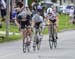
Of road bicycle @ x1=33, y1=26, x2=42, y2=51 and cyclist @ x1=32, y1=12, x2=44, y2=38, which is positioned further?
road bicycle @ x1=33, y1=26, x2=42, y2=51

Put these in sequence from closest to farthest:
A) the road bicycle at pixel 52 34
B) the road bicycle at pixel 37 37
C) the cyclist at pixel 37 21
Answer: the cyclist at pixel 37 21
the road bicycle at pixel 37 37
the road bicycle at pixel 52 34

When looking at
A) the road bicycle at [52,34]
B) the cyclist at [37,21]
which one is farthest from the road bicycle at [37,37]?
the road bicycle at [52,34]

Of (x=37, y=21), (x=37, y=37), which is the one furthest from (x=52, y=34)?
(x=37, y=21)

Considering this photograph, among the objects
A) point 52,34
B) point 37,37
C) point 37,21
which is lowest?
point 52,34

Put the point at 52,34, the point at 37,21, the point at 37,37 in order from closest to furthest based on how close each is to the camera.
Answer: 1. the point at 37,21
2. the point at 37,37
3. the point at 52,34

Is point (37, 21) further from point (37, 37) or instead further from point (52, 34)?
point (52, 34)

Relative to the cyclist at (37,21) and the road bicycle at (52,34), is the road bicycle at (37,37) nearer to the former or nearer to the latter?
the cyclist at (37,21)

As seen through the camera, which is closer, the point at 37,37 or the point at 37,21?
the point at 37,21

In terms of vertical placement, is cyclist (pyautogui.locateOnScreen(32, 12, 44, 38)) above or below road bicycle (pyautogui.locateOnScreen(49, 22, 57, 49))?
above

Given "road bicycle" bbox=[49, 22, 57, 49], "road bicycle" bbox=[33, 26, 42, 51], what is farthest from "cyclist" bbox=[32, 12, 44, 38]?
"road bicycle" bbox=[49, 22, 57, 49]

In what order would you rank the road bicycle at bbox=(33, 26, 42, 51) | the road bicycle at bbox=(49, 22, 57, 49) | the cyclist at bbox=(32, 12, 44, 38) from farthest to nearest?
the road bicycle at bbox=(49, 22, 57, 49), the road bicycle at bbox=(33, 26, 42, 51), the cyclist at bbox=(32, 12, 44, 38)

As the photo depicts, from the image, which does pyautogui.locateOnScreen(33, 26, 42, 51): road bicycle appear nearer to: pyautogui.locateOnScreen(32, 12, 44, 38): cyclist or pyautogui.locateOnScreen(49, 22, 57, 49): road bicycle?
pyautogui.locateOnScreen(32, 12, 44, 38): cyclist

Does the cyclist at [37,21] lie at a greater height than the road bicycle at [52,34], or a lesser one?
A: greater

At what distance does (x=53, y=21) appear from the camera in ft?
66.2
